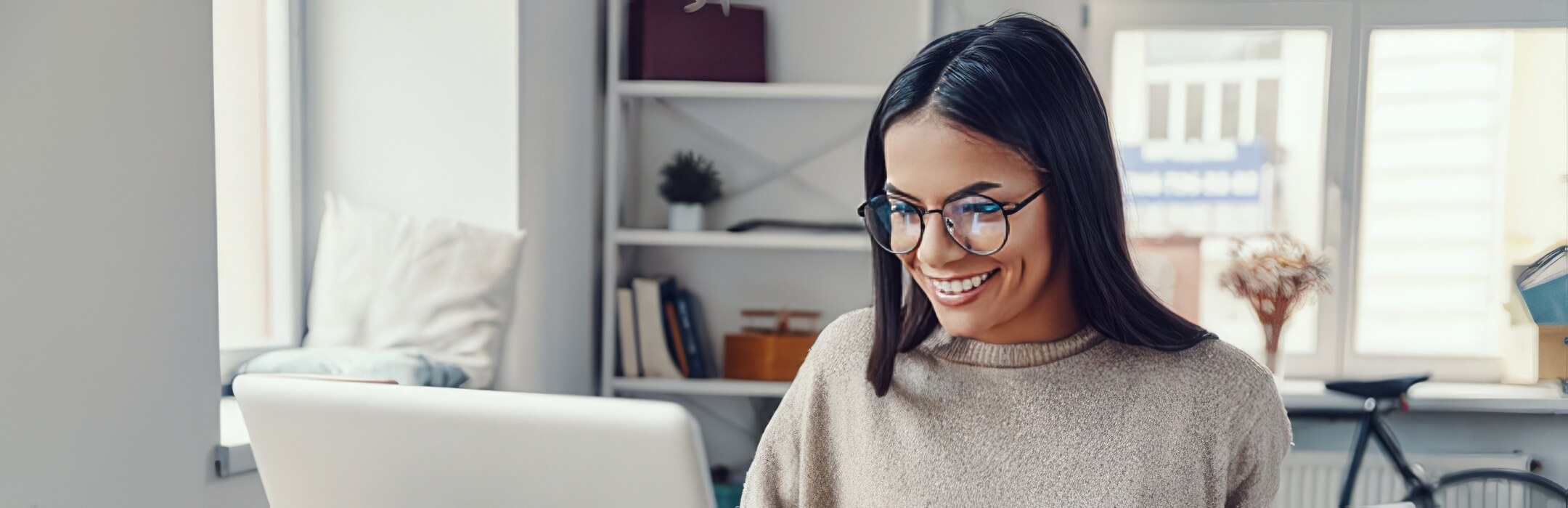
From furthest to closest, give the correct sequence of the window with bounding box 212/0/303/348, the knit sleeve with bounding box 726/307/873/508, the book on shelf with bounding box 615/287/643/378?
1. the book on shelf with bounding box 615/287/643/378
2. the window with bounding box 212/0/303/348
3. the knit sleeve with bounding box 726/307/873/508

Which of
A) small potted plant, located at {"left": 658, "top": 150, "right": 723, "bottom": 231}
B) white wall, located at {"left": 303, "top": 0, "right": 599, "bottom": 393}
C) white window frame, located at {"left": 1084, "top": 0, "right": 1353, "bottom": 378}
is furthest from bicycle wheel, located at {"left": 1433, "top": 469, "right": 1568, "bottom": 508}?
white wall, located at {"left": 303, "top": 0, "right": 599, "bottom": 393}

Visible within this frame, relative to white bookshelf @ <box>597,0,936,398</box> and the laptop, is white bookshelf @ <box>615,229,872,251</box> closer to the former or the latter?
white bookshelf @ <box>597,0,936,398</box>

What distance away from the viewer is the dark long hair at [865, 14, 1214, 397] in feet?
2.35

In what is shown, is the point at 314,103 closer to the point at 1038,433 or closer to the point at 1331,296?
the point at 1038,433

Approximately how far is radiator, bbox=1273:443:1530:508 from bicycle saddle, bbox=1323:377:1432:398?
0.22 metres

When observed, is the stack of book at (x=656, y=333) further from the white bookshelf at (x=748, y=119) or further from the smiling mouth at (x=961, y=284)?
the smiling mouth at (x=961, y=284)

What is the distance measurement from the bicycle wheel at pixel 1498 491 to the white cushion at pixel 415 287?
235cm

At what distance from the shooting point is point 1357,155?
2.90m

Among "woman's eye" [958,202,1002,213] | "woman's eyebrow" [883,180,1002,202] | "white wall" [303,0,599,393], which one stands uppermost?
"white wall" [303,0,599,393]

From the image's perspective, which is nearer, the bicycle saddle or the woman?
the woman

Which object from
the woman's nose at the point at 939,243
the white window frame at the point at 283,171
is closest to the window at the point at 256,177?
the white window frame at the point at 283,171

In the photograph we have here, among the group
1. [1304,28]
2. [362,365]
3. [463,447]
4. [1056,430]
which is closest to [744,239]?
[362,365]

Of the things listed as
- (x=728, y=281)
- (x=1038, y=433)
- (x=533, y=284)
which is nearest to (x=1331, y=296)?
(x=728, y=281)

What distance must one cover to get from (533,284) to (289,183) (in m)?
0.54
